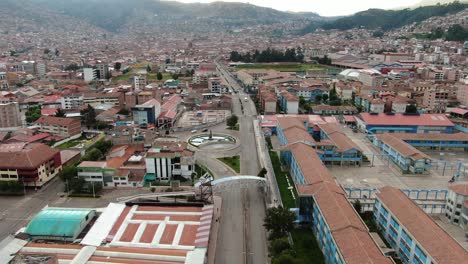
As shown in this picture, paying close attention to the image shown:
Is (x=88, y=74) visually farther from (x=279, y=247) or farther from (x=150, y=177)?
(x=279, y=247)

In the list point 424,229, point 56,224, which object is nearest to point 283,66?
point 424,229

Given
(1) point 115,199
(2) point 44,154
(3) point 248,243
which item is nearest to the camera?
(3) point 248,243

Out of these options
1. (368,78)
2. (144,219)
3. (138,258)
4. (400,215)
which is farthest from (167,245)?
(368,78)

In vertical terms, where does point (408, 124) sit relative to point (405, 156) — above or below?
above

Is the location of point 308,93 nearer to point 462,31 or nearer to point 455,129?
point 455,129

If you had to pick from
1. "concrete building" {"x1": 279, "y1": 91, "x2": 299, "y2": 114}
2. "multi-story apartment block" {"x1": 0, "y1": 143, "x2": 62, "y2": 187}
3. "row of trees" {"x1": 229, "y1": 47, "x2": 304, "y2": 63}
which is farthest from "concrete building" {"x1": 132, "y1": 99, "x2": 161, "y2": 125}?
"row of trees" {"x1": 229, "y1": 47, "x2": 304, "y2": 63}

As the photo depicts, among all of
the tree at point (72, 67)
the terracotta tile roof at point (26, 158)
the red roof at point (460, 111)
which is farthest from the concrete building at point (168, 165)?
the tree at point (72, 67)

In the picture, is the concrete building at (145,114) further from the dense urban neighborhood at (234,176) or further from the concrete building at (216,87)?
the concrete building at (216,87)
